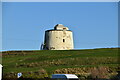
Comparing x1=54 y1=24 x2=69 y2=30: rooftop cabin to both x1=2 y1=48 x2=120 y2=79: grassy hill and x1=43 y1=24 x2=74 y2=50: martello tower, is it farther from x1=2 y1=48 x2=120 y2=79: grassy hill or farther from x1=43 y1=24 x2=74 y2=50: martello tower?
x1=2 y1=48 x2=120 y2=79: grassy hill

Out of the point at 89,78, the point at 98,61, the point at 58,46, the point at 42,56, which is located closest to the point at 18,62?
the point at 42,56

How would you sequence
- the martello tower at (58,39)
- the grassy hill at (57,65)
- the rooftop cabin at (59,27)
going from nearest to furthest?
the grassy hill at (57,65) → the martello tower at (58,39) → the rooftop cabin at (59,27)

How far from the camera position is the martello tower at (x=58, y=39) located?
6038 cm

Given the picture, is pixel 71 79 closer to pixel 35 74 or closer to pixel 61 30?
pixel 35 74

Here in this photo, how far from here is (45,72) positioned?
3052 cm

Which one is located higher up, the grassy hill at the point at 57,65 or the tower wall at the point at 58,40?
the tower wall at the point at 58,40

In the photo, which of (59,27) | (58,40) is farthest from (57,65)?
(59,27)

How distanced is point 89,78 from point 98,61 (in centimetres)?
1151

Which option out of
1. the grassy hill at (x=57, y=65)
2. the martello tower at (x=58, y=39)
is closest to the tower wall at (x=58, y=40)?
the martello tower at (x=58, y=39)

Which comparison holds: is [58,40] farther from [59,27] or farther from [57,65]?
[57,65]

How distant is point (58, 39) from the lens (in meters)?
60.9

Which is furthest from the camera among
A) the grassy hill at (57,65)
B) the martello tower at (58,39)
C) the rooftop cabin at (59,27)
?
the rooftop cabin at (59,27)

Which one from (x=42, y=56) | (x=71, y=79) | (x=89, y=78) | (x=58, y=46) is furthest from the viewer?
(x=58, y=46)

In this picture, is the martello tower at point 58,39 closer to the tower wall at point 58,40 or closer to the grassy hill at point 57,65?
the tower wall at point 58,40
